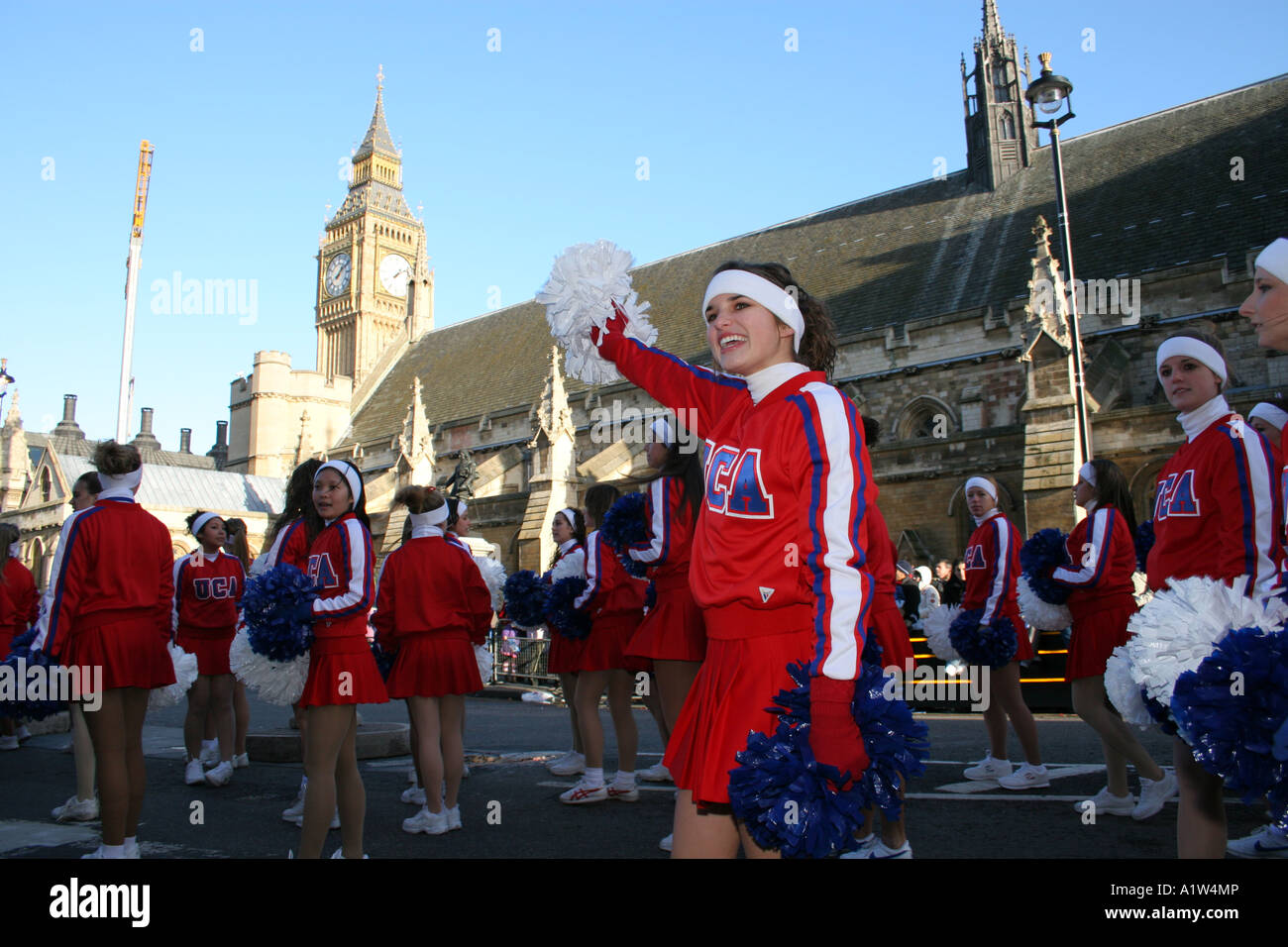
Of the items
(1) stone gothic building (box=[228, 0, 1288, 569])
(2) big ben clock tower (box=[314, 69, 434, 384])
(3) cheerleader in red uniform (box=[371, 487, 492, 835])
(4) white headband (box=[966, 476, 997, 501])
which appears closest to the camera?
(3) cheerleader in red uniform (box=[371, 487, 492, 835])

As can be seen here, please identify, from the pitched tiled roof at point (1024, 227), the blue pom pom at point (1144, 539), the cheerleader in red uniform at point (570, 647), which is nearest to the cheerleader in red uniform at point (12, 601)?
the cheerleader in red uniform at point (570, 647)

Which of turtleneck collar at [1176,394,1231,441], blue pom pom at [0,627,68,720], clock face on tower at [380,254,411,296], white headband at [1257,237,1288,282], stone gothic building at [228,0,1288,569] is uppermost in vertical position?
clock face on tower at [380,254,411,296]

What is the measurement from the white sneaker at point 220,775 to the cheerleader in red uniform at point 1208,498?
5.61m

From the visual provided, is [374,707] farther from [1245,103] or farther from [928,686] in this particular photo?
[1245,103]

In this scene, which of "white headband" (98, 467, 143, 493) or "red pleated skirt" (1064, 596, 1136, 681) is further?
"red pleated skirt" (1064, 596, 1136, 681)

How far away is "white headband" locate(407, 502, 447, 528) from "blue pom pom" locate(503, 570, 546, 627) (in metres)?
1.86

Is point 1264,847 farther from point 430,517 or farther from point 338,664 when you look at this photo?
point 430,517

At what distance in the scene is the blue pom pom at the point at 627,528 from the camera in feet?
16.7

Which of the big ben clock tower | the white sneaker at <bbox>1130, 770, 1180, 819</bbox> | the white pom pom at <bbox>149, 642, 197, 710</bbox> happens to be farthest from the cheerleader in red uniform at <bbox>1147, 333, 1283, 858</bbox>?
the big ben clock tower

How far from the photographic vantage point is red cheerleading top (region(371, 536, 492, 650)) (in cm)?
508

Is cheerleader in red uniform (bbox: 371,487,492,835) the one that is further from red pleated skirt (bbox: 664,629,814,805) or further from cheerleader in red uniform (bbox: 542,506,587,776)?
red pleated skirt (bbox: 664,629,814,805)

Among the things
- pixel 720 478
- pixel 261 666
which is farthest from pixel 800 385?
pixel 261 666

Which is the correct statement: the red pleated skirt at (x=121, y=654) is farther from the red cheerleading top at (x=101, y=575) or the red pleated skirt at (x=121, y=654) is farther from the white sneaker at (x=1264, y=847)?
the white sneaker at (x=1264, y=847)

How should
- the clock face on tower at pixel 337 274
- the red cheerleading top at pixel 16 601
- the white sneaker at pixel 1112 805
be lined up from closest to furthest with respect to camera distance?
the white sneaker at pixel 1112 805 < the red cheerleading top at pixel 16 601 < the clock face on tower at pixel 337 274
